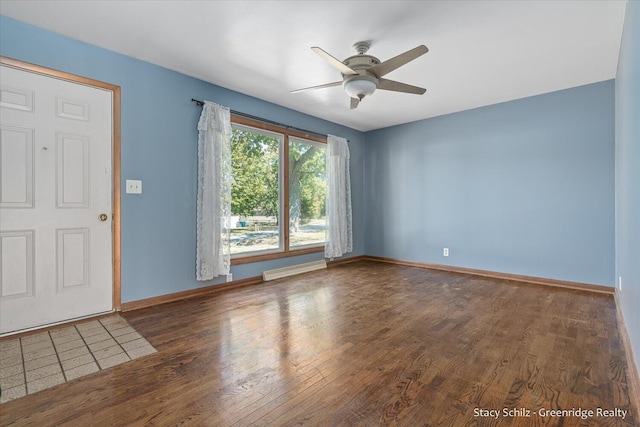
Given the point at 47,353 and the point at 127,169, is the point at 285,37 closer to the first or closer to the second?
the point at 127,169

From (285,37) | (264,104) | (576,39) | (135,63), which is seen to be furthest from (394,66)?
(135,63)

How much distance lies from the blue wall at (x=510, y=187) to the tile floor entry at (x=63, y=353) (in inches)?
169

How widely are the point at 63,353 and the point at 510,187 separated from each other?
16.7 feet

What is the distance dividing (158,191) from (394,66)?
102 inches

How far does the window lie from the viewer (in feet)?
12.8

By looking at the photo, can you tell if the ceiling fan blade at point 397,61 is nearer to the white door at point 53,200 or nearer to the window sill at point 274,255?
the white door at point 53,200

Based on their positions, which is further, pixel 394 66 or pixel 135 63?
pixel 135 63

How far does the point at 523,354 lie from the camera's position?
1985 mm

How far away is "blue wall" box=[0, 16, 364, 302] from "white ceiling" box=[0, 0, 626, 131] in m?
0.14

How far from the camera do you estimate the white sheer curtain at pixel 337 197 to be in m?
4.98

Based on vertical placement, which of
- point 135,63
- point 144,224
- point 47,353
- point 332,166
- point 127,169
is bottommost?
point 47,353

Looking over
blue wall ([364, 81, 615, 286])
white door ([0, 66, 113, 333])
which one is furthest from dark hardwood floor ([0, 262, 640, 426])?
blue wall ([364, 81, 615, 286])

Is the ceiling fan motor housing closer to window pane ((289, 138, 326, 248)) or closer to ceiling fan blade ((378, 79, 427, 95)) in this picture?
ceiling fan blade ((378, 79, 427, 95))

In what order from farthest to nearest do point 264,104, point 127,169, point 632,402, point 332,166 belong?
1. point 332,166
2. point 264,104
3. point 127,169
4. point 632,402
